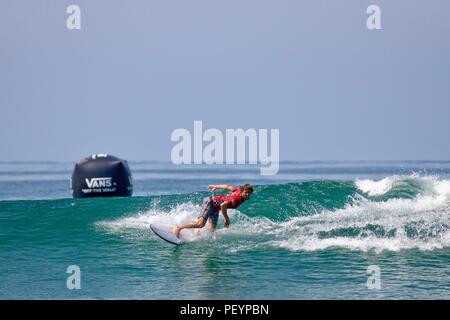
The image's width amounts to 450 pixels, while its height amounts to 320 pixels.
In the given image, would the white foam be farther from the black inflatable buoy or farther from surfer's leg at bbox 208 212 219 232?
the black inflatable buoy

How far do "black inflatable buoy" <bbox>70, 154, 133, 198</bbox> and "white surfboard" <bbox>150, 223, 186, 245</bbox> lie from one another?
757 centimetres

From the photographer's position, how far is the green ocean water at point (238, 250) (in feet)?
45.4

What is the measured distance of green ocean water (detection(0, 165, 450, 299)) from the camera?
544 inches

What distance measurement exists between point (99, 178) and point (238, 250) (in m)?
9.66

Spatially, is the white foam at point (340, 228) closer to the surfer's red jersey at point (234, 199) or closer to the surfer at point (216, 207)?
the surfer at point (216, 207)

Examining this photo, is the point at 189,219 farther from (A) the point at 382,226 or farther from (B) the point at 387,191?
(B) the point at 387,191

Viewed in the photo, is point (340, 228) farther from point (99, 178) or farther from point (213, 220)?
point (99, 178)

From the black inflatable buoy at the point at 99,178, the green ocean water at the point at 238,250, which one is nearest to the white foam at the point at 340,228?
the green ocean water at the point at 238,250

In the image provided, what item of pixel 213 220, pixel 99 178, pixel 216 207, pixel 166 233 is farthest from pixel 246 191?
pixel 99 178

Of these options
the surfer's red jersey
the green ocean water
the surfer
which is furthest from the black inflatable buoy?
the surfer's red jersey

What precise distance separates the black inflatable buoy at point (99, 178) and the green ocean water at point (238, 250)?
0.54 m

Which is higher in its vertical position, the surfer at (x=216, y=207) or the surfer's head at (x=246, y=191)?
the surfer's head at (x=246, y=191)

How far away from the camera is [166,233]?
59.0 ft
